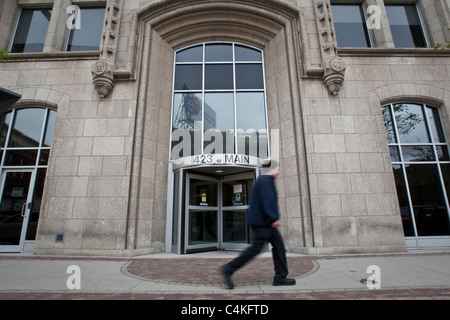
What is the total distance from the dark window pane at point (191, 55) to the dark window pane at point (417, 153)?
27.2 feet

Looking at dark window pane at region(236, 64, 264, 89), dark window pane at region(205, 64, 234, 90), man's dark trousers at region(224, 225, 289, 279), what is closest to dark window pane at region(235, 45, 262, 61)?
dark window pane at region(236, 64, 264, 89)

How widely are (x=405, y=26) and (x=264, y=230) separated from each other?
11485 millimetres

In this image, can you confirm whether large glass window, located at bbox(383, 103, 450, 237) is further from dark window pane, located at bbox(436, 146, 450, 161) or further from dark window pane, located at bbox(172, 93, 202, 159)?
dark window pane, located at bbox(172, 93, 202, 159)

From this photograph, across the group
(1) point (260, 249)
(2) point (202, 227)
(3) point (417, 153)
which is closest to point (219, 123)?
(2) point (202, 227)

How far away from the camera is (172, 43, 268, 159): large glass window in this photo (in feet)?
29.3

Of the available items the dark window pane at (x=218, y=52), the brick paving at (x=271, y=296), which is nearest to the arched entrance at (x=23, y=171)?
the brick paving at (x=271, y=296)

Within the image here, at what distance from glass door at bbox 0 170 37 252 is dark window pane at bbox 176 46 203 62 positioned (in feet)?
22.5

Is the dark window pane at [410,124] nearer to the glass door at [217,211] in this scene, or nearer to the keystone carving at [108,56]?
the glass door at [217,211]

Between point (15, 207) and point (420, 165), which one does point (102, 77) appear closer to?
point (15, 207)

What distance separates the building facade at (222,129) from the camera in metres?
7.44

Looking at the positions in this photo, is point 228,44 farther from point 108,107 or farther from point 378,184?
point 378,184

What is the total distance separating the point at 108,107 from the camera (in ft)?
27.1
